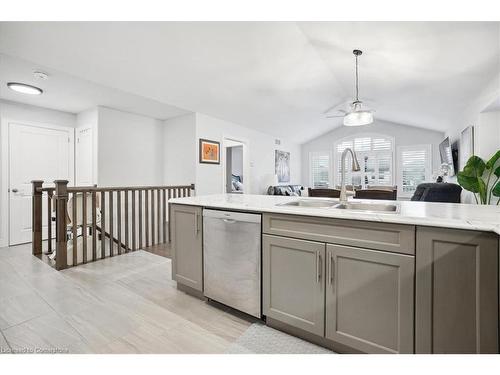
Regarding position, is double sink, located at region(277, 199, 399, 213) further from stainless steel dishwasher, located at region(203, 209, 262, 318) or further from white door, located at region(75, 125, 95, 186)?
white door, located at region(75, 125, 95, 186)

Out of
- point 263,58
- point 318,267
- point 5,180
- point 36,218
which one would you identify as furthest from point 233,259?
point 5,180

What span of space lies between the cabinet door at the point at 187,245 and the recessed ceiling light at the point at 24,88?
2802mm

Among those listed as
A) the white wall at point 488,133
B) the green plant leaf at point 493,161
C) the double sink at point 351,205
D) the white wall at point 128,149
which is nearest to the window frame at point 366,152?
the white wall at point 488,133

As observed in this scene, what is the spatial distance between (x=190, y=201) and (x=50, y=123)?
3775mm

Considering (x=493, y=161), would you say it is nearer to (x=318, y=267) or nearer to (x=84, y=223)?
(x=318, y=267)

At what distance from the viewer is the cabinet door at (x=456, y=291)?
3.64 feet

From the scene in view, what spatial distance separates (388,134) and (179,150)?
6138 millimetres

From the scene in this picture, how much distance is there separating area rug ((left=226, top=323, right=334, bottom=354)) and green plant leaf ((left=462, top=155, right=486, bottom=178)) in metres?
3.38

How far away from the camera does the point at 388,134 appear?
7586 mm

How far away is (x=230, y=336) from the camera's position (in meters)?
1.70

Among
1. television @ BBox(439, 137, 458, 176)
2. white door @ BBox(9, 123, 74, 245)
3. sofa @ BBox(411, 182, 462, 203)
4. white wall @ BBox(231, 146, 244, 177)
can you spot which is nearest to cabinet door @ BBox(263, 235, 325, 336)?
sofa @ BBox(411, 182, 462, 203)

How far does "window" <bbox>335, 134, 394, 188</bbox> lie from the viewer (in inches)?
299

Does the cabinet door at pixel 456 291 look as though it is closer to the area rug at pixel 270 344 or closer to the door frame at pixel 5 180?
the area rug at pixel 270 344
